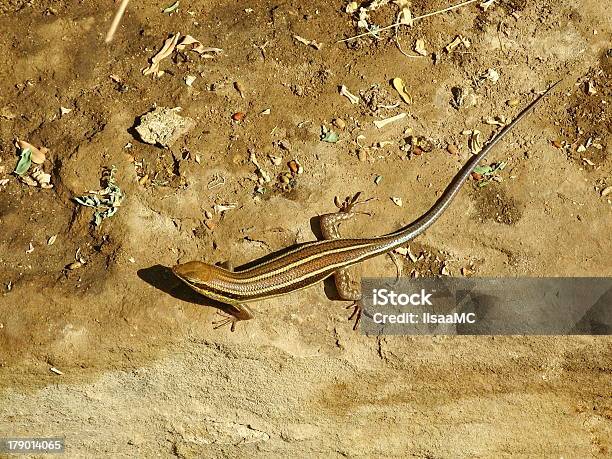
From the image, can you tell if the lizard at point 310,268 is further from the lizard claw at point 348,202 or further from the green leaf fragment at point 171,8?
the green leaf fragment at point 171,8

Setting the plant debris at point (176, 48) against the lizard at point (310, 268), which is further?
the plant debris at point (176, 48)

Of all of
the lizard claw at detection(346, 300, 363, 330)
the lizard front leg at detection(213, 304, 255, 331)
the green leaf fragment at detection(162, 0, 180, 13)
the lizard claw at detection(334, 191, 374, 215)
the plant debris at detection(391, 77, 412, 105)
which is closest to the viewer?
the lizard front leg at detection(213, 304, 255, 331)

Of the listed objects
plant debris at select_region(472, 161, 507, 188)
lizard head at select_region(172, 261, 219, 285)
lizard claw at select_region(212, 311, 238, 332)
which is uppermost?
plant debris at select_region(472, 161, 507, 188)

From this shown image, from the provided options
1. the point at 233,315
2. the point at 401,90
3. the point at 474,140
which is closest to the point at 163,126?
the point at 233,315

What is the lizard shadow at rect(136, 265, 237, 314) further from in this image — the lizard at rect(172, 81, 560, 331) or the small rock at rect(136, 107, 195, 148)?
the small rock at rect(136, 107, 195, 148)

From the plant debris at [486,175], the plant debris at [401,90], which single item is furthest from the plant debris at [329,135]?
the plant debris at [486,175]

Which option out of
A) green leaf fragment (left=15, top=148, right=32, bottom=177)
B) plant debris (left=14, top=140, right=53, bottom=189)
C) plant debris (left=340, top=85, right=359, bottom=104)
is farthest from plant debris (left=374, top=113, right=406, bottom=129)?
green leaf fragment (left=15, top=148, right=32, bottom=177)
